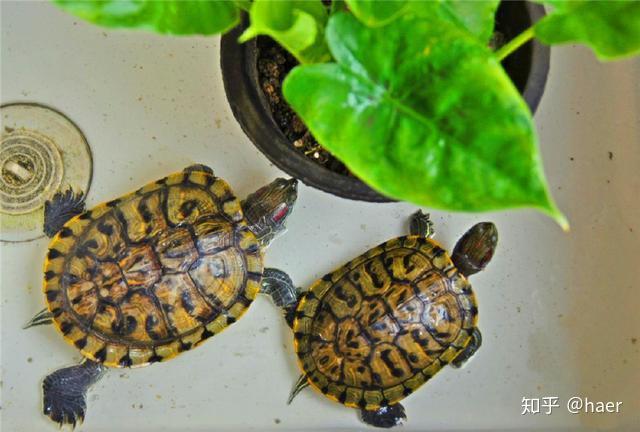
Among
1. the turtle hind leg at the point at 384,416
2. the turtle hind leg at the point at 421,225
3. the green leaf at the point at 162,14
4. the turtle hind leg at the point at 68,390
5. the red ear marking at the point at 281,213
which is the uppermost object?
the green leaf at the point at 162,14

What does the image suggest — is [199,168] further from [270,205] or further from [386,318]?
[386,318]

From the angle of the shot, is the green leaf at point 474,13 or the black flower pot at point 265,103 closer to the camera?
the green leaf at point 474,13

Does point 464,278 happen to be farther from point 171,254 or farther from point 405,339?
point 171,254

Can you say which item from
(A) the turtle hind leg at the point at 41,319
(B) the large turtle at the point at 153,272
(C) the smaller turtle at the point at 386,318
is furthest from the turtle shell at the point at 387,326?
(A) the turtle hind leg at the point at 41,319

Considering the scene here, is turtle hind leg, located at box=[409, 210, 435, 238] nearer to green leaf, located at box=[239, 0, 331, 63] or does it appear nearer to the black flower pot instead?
the black flower pot

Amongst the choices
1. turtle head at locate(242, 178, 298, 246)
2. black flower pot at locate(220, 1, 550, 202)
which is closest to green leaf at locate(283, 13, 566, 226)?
black flower pot at locate(220, 1, 550, 202)

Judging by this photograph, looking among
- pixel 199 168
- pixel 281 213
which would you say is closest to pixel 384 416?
pixel 281 213

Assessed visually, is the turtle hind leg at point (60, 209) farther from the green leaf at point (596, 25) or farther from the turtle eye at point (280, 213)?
the green leaf at point (596, 25)
